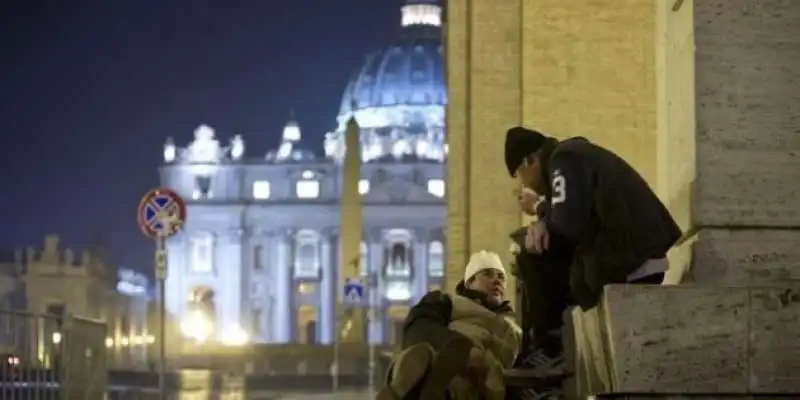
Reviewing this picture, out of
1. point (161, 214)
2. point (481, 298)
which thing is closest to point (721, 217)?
point (481, 298)

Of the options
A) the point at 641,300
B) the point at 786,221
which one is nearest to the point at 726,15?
the point at 786,221

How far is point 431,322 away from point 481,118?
12.3 metres

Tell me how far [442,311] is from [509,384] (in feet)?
1.56

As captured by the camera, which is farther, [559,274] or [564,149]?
[559,274]

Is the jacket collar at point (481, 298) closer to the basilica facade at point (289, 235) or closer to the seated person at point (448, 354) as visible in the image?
the seated person at point (448, 354)

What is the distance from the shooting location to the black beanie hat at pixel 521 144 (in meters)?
6.84

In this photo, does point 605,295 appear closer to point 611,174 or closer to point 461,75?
point 611,174

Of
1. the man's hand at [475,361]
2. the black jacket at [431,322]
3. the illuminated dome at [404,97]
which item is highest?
the illuminated dome at [404,97]

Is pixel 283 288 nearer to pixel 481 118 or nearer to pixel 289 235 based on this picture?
pixel 289 235

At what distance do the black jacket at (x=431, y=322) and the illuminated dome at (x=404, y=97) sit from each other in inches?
4888

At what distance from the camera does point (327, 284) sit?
421 feet

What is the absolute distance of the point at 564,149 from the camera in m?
6.21

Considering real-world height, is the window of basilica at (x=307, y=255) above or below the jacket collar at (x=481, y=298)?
above

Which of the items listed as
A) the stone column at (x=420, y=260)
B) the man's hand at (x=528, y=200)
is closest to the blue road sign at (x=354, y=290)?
the man's hand at (x=528, y=200)
